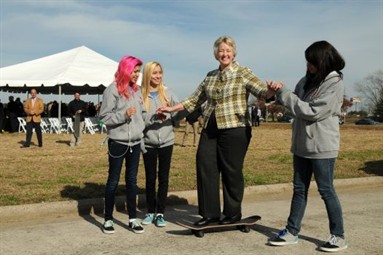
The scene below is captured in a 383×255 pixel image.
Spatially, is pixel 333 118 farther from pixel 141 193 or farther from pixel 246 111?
pixel 141 193

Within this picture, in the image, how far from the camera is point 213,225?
4902 mm

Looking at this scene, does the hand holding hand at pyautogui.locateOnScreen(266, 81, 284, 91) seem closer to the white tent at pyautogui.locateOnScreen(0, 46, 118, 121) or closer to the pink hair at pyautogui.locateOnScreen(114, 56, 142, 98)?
the pink hair at pyautogui.locateOnScreen(114, 56, 142, 98)

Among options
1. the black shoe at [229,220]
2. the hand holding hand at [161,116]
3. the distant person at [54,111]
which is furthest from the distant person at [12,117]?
the black shoe at [229,220]

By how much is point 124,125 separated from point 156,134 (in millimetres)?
444

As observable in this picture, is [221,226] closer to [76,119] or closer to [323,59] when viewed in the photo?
[323,59]

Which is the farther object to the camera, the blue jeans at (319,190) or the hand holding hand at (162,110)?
the hand holding hand at (162,110)

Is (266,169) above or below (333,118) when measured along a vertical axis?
below

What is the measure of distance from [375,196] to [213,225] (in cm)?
362

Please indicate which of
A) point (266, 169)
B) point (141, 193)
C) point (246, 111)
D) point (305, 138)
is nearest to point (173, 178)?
point (141, 193)

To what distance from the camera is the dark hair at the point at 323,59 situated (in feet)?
13.9

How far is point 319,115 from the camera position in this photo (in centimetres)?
422

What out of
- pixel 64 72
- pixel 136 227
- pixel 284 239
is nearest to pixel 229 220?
pixel 284 239

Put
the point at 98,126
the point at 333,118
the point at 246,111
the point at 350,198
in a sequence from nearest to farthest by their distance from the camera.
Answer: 1. the point at 333,118
2. the point at 246,111
3. the point at 350,198
4. the point at 98,126

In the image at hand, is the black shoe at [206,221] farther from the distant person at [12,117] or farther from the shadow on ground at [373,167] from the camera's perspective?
the distant person at [12,117]
